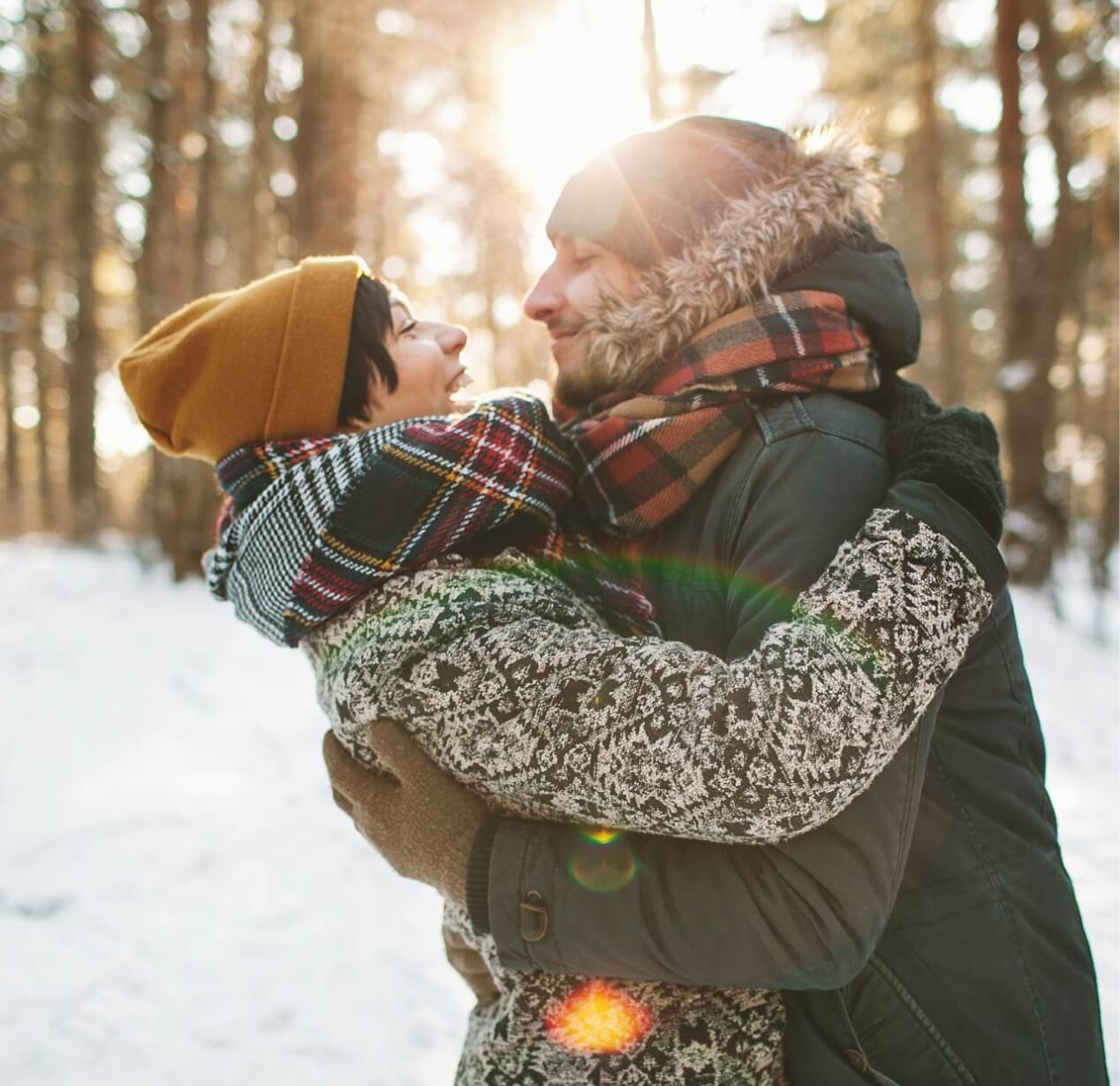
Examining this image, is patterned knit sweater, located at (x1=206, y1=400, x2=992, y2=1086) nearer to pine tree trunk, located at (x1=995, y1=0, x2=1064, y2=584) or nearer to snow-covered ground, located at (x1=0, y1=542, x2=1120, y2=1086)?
snow-covered ground, located at (x1=0, y1=542, x2=1120, y2=1086)

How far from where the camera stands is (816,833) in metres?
1.19

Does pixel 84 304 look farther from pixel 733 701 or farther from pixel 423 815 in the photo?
pixel 733 701

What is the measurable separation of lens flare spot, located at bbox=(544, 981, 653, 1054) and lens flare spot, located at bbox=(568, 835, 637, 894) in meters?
0.24

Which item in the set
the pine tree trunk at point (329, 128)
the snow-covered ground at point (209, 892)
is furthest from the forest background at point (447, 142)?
the snow-covered ground at point (209, 892)

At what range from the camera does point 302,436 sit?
164 cm

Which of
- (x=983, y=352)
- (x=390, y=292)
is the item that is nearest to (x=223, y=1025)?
(x=390, y=292)

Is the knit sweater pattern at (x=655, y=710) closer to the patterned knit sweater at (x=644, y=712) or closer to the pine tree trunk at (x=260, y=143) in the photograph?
the patterned knit sweater at (x=644, y=712)

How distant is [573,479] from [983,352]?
82.3 feet

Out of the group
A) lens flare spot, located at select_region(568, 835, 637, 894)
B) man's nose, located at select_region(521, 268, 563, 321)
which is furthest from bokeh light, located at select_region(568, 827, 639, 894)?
man's nose, located at select_region(521, 268, 563, 321)

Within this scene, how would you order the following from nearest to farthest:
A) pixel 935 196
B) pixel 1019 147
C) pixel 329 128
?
pixel 329 128
pixel 1019 147
pixel 935 196

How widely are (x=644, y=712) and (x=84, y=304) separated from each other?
47.0 ft

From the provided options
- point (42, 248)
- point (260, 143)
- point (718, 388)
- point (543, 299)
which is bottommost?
point (42, 248)

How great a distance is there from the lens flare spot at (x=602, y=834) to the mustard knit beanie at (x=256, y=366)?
2.83 ft

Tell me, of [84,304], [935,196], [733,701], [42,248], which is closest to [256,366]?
[733,701]
